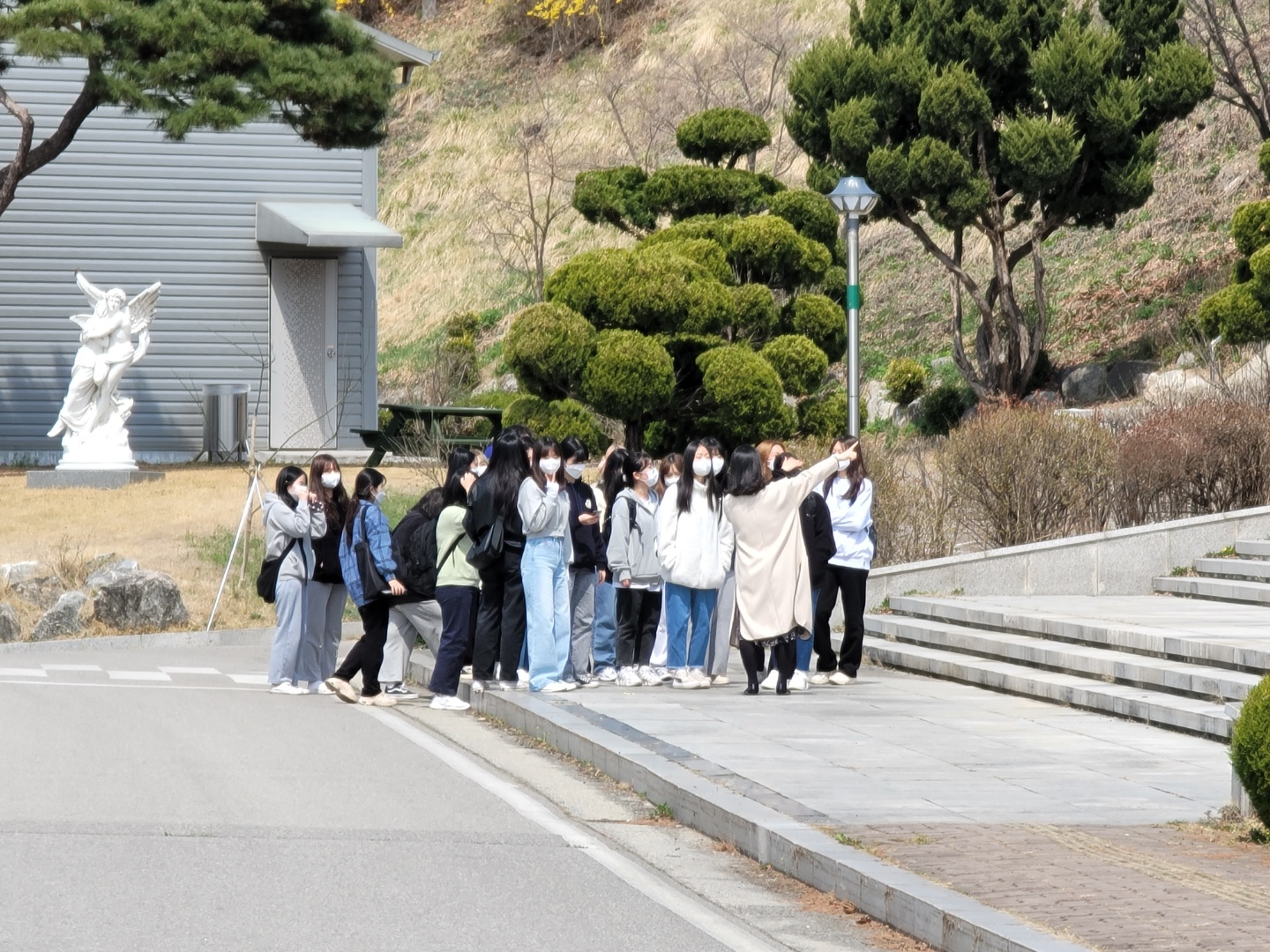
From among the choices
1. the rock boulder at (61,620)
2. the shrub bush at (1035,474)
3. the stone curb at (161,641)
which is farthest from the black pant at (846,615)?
the rock boulder at (61,620)

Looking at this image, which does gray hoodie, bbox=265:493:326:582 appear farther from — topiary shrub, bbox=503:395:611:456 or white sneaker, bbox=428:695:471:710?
topiary shrub, bbox=503:395:611:456

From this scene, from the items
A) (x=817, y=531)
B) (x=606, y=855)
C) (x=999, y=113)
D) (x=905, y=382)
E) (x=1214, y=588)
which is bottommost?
(x=606, y=855)

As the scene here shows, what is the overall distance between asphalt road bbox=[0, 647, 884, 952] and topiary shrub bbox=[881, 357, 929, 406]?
73.0ft

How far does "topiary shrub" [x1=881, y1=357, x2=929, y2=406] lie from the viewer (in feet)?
107

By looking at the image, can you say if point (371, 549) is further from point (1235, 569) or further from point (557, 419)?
point (557, 419)

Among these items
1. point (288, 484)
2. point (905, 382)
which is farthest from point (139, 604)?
point (905, 382)

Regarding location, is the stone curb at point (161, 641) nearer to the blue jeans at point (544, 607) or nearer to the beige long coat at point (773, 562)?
the blue jeans at point (544, 607)

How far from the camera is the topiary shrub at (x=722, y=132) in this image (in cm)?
2798

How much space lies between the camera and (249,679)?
14.8 meters

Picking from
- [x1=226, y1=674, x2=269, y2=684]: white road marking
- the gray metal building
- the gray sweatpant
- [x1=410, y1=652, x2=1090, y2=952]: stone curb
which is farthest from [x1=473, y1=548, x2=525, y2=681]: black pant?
the gray metal building

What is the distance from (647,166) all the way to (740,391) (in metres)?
24.9

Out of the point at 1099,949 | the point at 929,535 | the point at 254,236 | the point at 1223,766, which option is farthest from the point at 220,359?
the point at 1099,949

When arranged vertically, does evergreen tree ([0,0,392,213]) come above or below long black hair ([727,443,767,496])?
above

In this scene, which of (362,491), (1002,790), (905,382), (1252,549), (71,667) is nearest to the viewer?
(1002,790)
